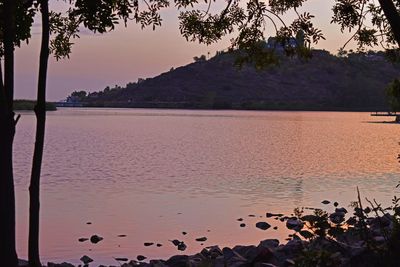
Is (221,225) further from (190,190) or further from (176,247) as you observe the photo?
(190,190)

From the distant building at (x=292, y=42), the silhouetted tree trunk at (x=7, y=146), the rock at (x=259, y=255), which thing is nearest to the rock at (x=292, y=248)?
the rock at (x=259, y=255)

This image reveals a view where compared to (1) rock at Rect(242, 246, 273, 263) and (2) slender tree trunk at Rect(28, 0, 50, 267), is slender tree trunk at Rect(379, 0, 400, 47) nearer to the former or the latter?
(2) slender tree trunk at Rect(28, 0, 50, 267)

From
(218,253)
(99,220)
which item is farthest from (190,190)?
(218,253)

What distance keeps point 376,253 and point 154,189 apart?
87.1 feet

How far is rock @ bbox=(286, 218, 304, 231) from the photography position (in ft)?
75.8

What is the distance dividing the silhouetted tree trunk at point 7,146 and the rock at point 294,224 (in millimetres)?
13790

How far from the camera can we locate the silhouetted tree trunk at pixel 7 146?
412 inches

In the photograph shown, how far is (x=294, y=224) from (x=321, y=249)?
14.4m

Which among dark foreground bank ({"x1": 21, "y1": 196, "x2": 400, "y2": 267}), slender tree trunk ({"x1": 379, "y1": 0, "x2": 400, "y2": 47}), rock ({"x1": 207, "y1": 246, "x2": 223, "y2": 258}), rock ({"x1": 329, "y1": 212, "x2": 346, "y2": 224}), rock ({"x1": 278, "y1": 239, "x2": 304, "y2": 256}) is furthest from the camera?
rock ({"x1": 329, "y1": 212, "x2": 346, "y2": 224})

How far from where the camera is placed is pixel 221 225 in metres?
25.4

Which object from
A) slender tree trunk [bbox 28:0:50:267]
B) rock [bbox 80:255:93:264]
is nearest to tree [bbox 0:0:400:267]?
slender tree trunk [bbox 28:0:50:267]

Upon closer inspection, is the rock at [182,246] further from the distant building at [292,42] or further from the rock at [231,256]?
the distant building at [292,42]

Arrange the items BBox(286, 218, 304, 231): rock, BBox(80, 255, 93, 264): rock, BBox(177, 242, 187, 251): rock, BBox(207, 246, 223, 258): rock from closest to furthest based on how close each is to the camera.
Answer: BBox(207, 246, 223, 258): rock
BBox(80, 255, 93, 264): rock
BBox(177, 242, 187, 251): rock
BBox(286, 218, 304, 231): rock

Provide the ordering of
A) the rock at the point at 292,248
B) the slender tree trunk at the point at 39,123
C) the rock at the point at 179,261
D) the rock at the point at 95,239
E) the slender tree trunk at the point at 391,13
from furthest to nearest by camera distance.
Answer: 1. the rock at the point at 95,239
2. the rock at the point at 179,261
3. the rock at the point at 292,248
4. the slender tree trunk at the point at 39,123
5. the slender tree trunk at the point at 391,13
